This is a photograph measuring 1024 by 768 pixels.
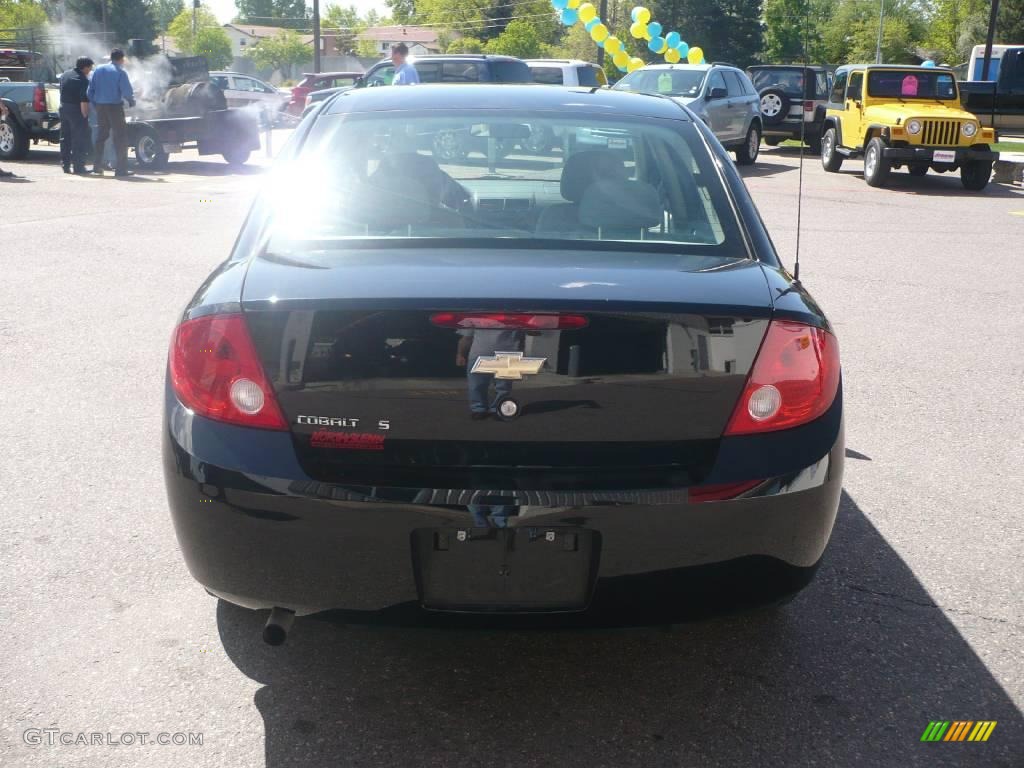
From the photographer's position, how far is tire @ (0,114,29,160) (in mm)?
20203

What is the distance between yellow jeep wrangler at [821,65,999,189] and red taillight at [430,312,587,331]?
17060 mm

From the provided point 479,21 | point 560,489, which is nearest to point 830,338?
point 560,489

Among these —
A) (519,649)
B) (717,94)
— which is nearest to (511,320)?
(519,649)

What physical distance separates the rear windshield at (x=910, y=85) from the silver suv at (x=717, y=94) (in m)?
2.61

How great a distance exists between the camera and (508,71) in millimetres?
19766

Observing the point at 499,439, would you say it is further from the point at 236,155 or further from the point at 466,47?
the point at 466,47

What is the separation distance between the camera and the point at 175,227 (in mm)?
12484

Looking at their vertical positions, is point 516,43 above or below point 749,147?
above

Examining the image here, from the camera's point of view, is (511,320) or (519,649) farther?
(519,649)

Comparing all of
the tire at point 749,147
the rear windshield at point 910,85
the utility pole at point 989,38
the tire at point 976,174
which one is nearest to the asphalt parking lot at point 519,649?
the tire at point 976,174

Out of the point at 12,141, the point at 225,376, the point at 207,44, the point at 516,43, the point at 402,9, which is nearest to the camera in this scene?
the point at 225,376

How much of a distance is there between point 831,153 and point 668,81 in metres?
3.28

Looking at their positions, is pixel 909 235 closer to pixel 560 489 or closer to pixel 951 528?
pixel 951 528

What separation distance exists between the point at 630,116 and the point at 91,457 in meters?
2.70
